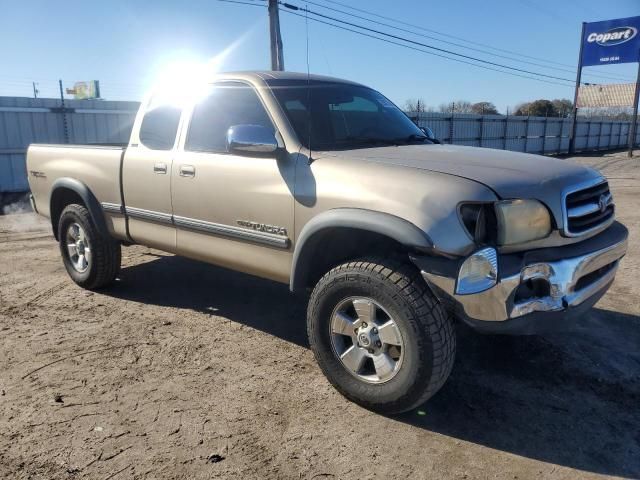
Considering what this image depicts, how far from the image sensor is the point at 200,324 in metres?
4.36

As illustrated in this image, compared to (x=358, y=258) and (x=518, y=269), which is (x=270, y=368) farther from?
(x=518, y=269)

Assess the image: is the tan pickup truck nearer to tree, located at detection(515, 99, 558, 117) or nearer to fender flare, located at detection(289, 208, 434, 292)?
fender flare, located at detection(289, 208, 434, 292)

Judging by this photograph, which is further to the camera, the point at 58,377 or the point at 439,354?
the point at 58,377

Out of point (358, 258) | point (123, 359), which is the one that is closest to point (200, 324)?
point (123, 359)

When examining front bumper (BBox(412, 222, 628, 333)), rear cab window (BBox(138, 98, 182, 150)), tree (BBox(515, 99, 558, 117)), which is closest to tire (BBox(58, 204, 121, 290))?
rear cab window (BBox(138, 98, 182, 150))

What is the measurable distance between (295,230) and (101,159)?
2.41 metres

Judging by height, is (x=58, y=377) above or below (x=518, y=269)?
below

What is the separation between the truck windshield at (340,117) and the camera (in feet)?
11.7

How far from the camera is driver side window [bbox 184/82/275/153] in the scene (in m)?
3.76

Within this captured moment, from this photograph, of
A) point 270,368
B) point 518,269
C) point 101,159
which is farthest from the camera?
point 101,159

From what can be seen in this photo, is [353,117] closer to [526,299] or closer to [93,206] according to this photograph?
[526,299]

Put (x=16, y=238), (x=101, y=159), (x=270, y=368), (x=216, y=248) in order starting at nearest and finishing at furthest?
(x=270, y=368) → (x=216, y=248) → (x=101, y=159) → (x=16, y=238)

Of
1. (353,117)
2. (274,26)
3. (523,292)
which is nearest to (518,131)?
(274,26)

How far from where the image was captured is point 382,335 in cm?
290
